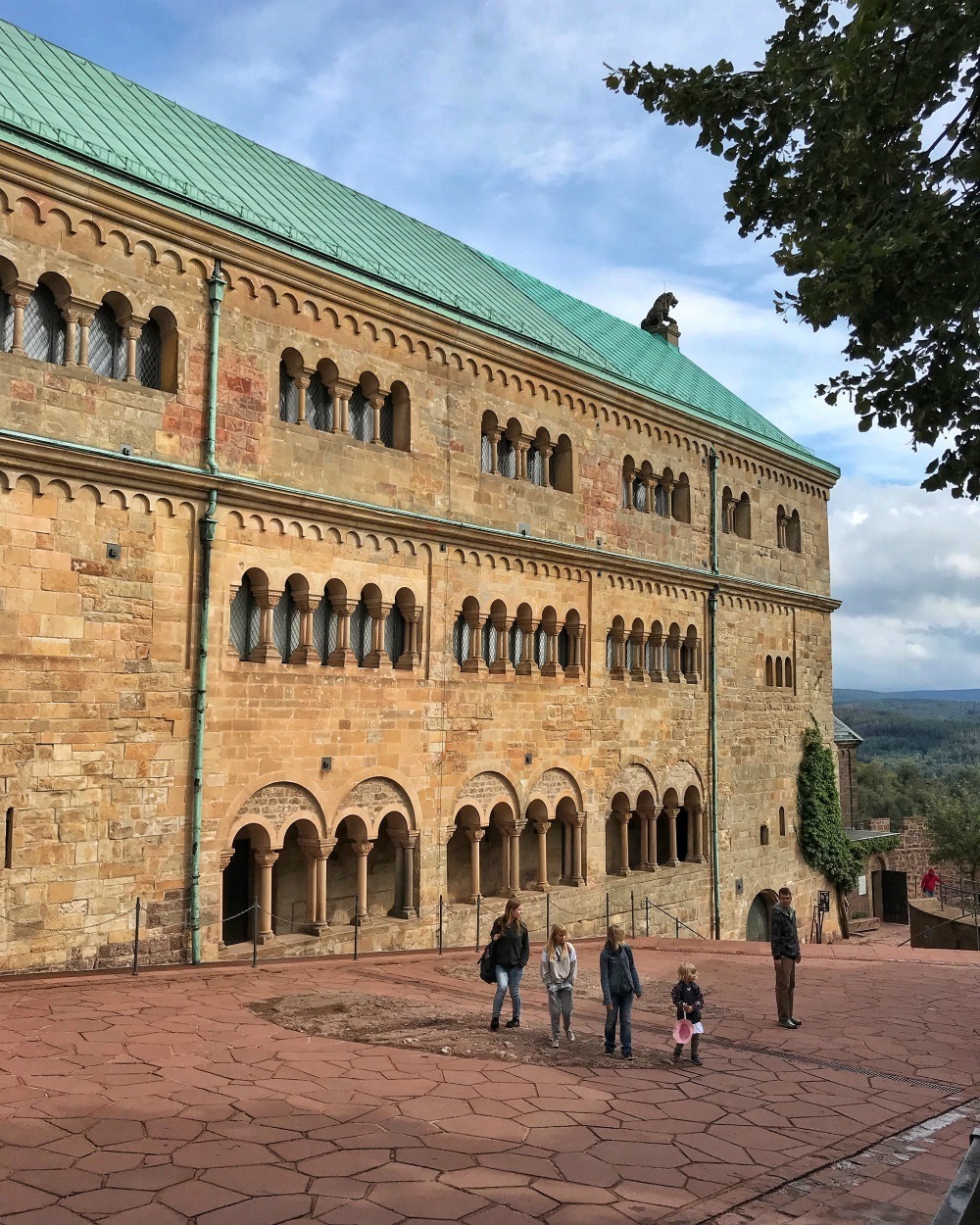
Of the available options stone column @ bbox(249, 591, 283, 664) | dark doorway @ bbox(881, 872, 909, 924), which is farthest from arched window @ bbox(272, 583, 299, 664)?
dark doorway @ bbox(881, 872, 909, 924)

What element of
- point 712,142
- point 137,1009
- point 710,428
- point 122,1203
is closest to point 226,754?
point 137,1009

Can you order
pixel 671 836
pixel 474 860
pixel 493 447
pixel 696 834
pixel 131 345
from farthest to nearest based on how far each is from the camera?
pixel 696 834
pixel 671 836
pixel 493 447
pixel 474 860
pixel 131 345

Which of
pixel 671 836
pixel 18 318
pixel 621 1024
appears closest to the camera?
pixel 621 1024

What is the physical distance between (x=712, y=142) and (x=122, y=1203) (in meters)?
9.40

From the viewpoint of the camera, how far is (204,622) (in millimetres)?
16672

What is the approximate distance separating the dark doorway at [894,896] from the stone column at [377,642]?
109 feet

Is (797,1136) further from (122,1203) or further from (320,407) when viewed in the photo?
(320,407)

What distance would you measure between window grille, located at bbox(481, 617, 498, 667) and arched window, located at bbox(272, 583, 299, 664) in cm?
488

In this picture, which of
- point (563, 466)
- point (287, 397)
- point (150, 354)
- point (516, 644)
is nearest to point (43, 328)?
point (150, 354)

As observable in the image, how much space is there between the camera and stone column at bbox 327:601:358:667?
18922 millimetres

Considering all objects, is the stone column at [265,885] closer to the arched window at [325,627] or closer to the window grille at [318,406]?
the arched window at [325,627]

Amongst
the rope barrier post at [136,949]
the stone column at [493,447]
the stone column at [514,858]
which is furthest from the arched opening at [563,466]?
the rope barrier post at [136,949]

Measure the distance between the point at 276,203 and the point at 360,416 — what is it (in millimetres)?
4413

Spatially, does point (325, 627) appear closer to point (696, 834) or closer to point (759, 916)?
point (696, 834)
